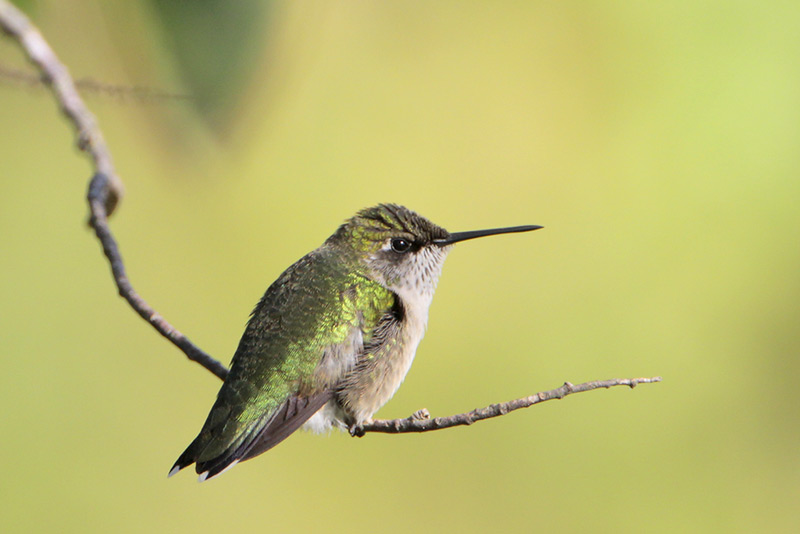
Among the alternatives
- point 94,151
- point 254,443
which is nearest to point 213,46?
point 94,151

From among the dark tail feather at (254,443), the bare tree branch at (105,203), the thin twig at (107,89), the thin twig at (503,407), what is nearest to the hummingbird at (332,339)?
the dark tail feather at (254,443)

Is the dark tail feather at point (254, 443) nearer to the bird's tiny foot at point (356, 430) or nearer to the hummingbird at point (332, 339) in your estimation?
the hummingbird at point (332, 339)

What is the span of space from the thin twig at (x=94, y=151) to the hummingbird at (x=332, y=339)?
17 centimetres

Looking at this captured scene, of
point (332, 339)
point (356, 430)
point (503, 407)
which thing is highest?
point (332, 339)

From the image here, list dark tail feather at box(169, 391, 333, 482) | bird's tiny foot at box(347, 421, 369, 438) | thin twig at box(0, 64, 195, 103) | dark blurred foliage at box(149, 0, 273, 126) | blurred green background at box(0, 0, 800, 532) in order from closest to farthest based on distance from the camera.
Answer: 1. dark blurred foliage at box(149, 0, 273, 126)
2. thin twig at box(0, 64, 195, 103)
3. dark tail feather at box(169, 391, 333, 482)
4. bird's tiny foot at box(347, 421, 369, 438)
5. blurred green background at box(0, 0, 800, 532)

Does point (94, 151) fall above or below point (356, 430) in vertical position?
above

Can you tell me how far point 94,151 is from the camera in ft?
5.14

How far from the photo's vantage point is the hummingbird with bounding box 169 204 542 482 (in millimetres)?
1622

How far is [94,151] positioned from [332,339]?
2.14 ft

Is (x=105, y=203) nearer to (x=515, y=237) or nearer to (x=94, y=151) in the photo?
(x=94, y=151)

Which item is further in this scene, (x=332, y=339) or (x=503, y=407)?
(x=332, y=339)

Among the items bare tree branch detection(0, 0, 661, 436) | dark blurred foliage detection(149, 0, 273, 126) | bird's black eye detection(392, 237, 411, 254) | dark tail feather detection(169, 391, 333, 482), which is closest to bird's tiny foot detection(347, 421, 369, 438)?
bare tree branch detection(0, 0, 661, 436)

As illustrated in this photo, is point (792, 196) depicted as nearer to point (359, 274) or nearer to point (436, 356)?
point (436, 356)

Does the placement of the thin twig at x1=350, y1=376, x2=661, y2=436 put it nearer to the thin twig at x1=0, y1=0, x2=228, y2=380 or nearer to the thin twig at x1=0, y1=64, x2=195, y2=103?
the thin twig at x1=0, y1=0, x2=228, y2=380
